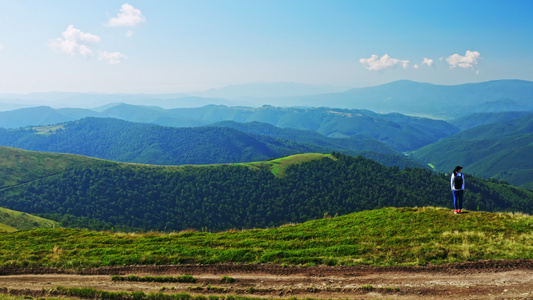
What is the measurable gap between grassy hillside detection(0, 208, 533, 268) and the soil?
0.84 m

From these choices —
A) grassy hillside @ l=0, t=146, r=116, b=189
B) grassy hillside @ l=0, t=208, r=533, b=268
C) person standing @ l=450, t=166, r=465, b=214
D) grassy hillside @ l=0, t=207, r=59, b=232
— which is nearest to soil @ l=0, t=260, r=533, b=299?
grassy hillside @ l=0, t=208, r=533, b=268

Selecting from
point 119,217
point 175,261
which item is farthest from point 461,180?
point 119,217

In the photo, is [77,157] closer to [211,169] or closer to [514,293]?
[211,169]

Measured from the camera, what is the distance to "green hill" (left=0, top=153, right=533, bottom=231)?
153750mm

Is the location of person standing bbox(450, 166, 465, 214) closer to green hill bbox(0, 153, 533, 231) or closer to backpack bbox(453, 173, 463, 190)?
backpack bbox(453, 173, 463, 190)

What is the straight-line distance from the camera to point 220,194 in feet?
569

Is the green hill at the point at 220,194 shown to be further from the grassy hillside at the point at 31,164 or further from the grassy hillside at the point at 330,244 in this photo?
the grassy hillside at the point at 330,244

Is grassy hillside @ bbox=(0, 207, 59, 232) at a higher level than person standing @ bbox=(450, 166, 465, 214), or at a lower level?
lower

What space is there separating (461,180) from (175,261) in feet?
75.0

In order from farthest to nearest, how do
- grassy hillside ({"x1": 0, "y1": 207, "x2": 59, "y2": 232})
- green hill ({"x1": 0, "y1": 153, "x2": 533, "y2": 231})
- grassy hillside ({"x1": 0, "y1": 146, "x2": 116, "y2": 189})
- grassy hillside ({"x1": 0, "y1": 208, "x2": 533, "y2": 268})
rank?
grassy hillside ({"x1": 0, "y1": 146, "x2": 116, "y2": 189})
green hill ({"x1": 0, "y1": 153, "x2": 533, "y2": 231})
grassy hillside ({"x1": 0, "y1": 207, "x2": 59, "y2": 232})
grassy hillside ({"x1": 0, "y1": 208, "x2": 533, "y2": 268})

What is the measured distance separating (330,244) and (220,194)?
156 m

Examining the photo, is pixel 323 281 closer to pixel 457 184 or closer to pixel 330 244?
pixel 330 244

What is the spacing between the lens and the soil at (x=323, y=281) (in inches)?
584

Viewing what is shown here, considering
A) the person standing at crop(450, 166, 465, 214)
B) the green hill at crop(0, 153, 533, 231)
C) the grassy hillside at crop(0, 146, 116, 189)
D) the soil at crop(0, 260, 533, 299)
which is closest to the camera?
the soil at crop(0, 260, 533, 299)
